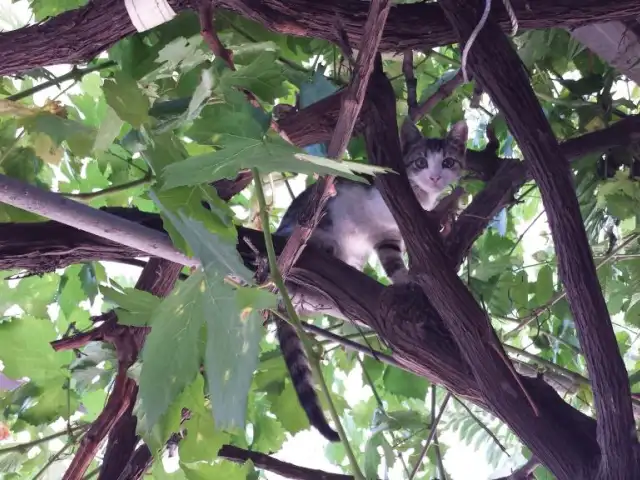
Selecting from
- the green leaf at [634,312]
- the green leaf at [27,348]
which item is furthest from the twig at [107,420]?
the green leaf at [634,312]

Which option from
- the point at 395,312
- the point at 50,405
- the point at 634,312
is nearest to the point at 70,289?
the point at 50,405

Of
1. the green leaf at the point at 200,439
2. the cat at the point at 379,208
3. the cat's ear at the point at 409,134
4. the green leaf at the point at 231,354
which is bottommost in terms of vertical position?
the green leaf at the point at 231,354

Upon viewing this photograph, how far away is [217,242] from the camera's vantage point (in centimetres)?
38

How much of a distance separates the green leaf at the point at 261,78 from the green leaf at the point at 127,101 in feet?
0.25

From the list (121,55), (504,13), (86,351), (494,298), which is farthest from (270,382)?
(504,13)

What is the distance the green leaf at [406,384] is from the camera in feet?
3.62

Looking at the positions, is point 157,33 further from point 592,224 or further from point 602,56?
point 592,224

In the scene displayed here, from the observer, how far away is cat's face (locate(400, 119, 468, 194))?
1.59 meters

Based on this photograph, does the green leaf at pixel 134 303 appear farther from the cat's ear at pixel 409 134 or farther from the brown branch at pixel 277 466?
the cat's ear at pixel 409 134

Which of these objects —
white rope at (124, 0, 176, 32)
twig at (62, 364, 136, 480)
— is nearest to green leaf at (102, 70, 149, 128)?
white rope at (124, 0, 176, 32)

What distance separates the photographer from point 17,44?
2.45 feet

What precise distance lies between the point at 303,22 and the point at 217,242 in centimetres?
42

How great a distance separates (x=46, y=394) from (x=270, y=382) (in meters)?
0.34

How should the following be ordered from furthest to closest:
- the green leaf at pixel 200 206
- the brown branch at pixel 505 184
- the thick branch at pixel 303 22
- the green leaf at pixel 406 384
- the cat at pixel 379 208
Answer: the cat at pixel 379 208 → the green leaf at pixel 406 384 → the brown branch at pixel 505 184 → the thick branch at pixel 303 22 → the green leaf at pixel 200 206
